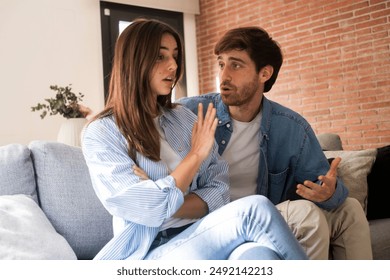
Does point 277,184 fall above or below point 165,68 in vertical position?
below

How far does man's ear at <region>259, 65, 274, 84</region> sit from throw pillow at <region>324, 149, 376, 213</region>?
1.53 feet

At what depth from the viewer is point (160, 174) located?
107cm

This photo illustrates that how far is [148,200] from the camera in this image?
97cm

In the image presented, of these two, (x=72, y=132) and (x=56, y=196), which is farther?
(x=72, y=132)

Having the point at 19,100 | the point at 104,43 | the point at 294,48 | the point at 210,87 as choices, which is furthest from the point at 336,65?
the point at 19,100

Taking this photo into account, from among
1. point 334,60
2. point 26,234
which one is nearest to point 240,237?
point 26,234

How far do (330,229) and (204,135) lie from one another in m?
0.46

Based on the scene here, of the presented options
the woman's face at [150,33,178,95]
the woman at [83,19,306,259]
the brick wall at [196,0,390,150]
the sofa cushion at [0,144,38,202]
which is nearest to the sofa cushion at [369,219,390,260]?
the woman at [83,19,306,259]

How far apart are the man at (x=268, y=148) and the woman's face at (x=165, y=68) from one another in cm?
25

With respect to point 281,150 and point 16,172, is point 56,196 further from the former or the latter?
point 281,150

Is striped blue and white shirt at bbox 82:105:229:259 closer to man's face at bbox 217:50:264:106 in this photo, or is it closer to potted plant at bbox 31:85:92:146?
man's face at bbox 217:50:264:106

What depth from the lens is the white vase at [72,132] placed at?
1.94 m
